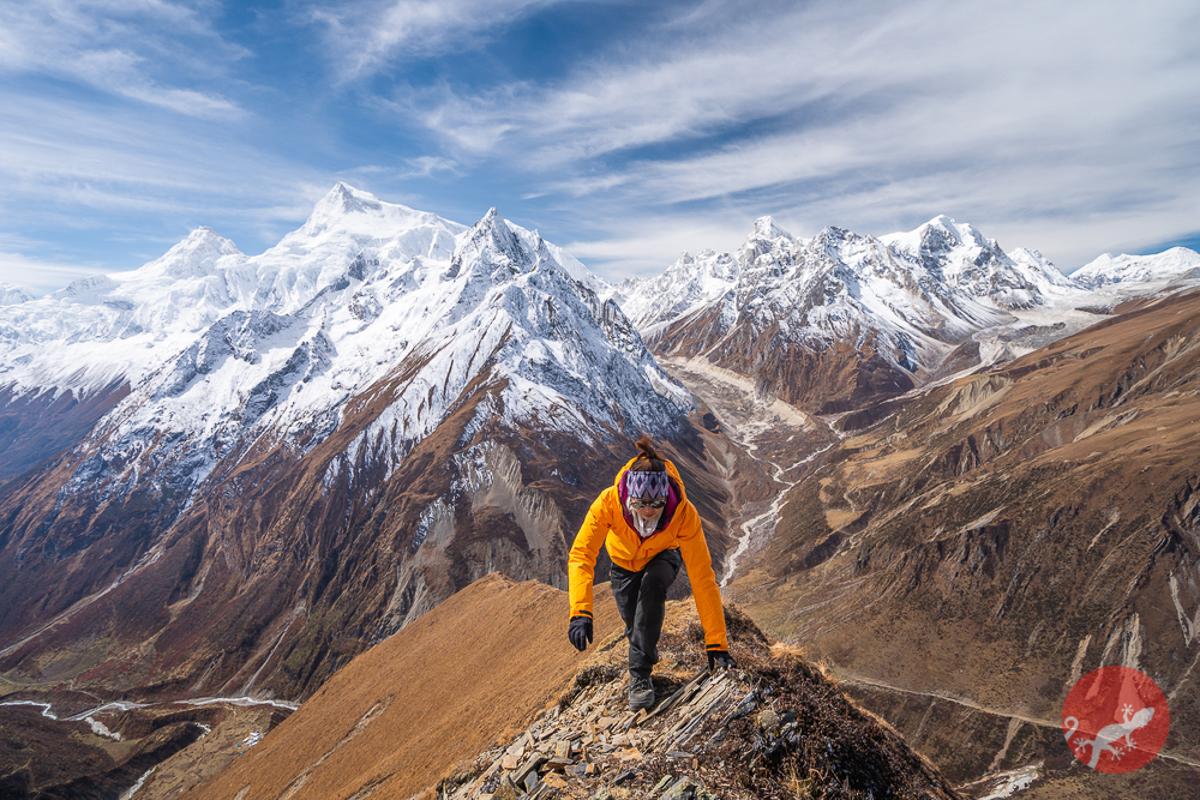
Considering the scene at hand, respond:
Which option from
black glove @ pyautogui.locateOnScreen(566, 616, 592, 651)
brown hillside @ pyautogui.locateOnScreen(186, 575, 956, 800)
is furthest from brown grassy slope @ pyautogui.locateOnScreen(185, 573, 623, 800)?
black glove @ pyautogui.locateOnScreen(566, 616, 592, 651)

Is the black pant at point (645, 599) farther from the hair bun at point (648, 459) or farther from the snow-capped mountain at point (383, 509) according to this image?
the snow-capped mountain at point (383, 509)

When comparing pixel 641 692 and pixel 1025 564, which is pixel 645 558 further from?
pixel 1025 564

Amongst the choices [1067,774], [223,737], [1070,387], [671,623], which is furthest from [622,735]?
[1070,387]

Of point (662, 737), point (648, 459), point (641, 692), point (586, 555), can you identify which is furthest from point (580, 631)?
point (648, 459)

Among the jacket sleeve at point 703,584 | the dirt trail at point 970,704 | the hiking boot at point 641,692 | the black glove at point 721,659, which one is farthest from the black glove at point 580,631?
the dirt trail at point 970,704

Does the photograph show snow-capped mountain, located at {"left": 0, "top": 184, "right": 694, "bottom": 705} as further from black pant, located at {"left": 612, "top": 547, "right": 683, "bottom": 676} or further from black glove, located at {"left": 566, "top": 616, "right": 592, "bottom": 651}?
black glove, located at {"left": 566, "top": 616, "right": 592, "bottom": 651}

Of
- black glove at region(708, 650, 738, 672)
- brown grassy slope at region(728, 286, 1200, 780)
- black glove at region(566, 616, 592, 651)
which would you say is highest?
black glove at region(566, 616, 592, 651)

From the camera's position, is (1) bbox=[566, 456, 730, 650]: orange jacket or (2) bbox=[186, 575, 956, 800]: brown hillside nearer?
(2) bbox=[186, 575, 956, 800]: brown hillside
